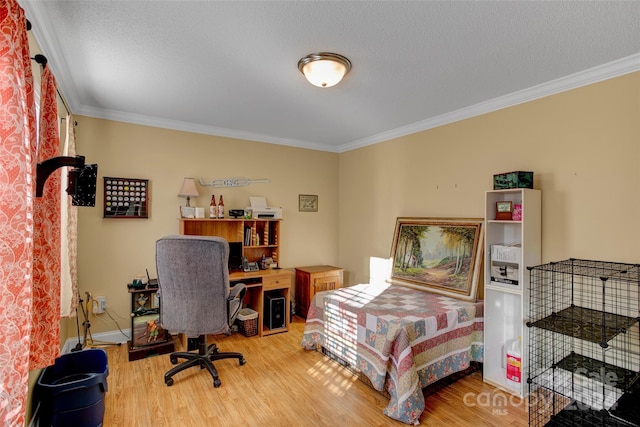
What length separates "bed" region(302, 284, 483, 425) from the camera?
2.31m


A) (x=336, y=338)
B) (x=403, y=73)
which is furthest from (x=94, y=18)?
(x=336, y=338)

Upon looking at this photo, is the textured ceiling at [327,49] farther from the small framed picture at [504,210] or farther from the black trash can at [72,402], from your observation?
the black trash can at [72,402]

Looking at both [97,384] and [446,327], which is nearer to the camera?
[97,384]

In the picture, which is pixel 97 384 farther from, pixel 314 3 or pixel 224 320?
pixel 314 3

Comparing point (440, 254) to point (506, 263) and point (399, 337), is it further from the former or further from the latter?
point (399, 337)

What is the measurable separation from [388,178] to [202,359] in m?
3.03

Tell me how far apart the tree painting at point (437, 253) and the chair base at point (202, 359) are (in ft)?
6.90

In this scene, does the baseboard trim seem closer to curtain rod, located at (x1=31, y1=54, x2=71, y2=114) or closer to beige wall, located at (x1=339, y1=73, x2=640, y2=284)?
curtain rod, located at (x1=31, y1=54, x2=71, y2=114)

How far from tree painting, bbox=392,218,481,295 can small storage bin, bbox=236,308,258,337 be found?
5.82 ft

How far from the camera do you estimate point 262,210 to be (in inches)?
164

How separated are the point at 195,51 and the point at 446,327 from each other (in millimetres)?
2893

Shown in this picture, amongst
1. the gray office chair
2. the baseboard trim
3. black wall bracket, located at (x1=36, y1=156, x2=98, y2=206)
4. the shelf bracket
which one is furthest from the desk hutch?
black wall bracket, located at (x1=36, y1=156, x2=98, y2=206)

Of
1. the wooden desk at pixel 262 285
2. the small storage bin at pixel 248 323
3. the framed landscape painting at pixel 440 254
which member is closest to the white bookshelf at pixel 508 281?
the framed landscape painting at pixel 440 254

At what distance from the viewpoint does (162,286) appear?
8.95ft
